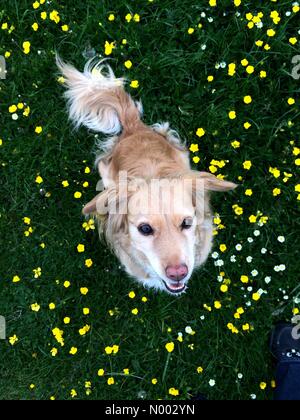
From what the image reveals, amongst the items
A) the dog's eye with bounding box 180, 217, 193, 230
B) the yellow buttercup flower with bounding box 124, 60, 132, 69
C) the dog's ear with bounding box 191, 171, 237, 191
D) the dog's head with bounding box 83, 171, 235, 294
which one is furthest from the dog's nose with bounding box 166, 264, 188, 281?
the yellow buttercup flower with bounding box 124, 60, 132, 69

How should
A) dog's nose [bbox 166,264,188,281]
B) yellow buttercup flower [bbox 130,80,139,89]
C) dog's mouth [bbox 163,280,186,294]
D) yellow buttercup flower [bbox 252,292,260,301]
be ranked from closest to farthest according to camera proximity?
dog's nose [bbox 166,264,188,281] → dog's mouth [bbox 163,280,186,294] → yellow buttercup flower [bbox 252,292,260,301] → yellow buttercup flower [bbox 130,80,139,89]

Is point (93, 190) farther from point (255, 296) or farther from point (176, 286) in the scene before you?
point (255, 296)

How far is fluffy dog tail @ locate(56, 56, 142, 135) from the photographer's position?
3350 millimetres

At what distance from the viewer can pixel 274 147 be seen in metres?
3.51

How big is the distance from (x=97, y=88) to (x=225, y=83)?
1084mm

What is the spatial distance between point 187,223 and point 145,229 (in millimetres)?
264

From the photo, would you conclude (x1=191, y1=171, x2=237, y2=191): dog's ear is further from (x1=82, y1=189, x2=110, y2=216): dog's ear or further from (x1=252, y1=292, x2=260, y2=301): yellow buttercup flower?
(x1=252, y1=292, x2=260, y2=301): yellow buttercup flower

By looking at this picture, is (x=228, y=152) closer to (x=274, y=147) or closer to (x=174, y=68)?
(x=274, y=147)

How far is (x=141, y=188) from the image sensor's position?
268cm

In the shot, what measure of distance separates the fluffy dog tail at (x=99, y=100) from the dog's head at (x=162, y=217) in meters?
0.80

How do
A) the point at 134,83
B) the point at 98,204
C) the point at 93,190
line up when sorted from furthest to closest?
the point at 93,190
the point at 134,83
the point at 98,204

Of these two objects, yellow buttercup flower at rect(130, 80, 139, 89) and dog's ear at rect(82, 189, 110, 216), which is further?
yellow buttercup flower at rect(130, 80, 139, 89)

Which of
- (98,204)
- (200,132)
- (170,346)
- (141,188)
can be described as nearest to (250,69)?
(200,132)
